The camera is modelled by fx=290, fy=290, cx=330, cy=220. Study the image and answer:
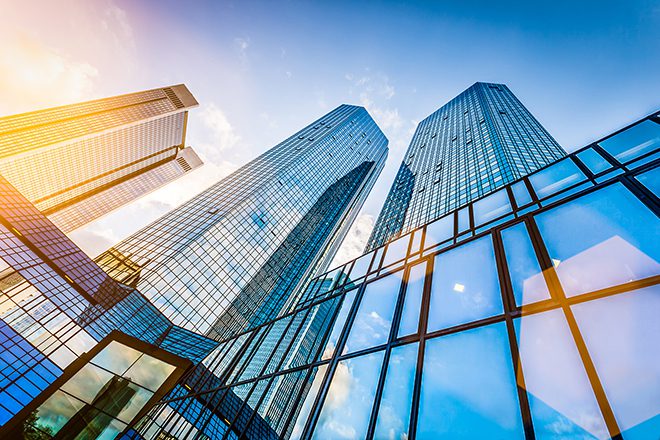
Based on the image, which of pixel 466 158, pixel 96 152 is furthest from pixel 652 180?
pixel 96 152

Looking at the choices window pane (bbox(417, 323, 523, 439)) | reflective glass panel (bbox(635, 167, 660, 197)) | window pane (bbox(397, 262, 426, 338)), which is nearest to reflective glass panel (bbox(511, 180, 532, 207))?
reflective glass panel (bbox(635, 167, 660, 197))

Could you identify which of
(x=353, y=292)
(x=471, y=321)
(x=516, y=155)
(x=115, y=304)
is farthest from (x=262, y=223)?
(x=471, y=321)

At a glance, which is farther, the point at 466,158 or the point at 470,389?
the point at 466,158

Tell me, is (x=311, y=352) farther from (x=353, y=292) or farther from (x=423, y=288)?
(x=423, y=288)

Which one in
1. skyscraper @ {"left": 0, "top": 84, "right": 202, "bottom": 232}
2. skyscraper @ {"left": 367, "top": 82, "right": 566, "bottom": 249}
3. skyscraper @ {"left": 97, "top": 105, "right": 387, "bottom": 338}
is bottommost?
skyscraper @ {"left": 367, "top": 82, "right": 566, "bottom": 249}

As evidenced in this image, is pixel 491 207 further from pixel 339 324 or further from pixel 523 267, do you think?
pixel 339 324

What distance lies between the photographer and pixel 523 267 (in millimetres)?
6270

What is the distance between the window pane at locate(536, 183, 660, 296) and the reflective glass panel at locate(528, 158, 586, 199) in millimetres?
1453

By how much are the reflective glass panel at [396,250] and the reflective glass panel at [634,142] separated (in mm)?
6807

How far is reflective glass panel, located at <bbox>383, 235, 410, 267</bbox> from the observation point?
37.5 ft

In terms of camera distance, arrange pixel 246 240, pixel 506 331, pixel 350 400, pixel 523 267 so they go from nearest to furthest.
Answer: pixel 506 331 < pixel 523 267 < pixel 350 400 < pixel 246 240

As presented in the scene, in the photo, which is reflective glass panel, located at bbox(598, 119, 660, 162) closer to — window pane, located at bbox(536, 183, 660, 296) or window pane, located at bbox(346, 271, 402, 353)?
window pane, located at bbox(536, 183, 660, 296)

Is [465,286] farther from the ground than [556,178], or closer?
farther from the ground

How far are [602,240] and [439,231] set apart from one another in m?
5.54
